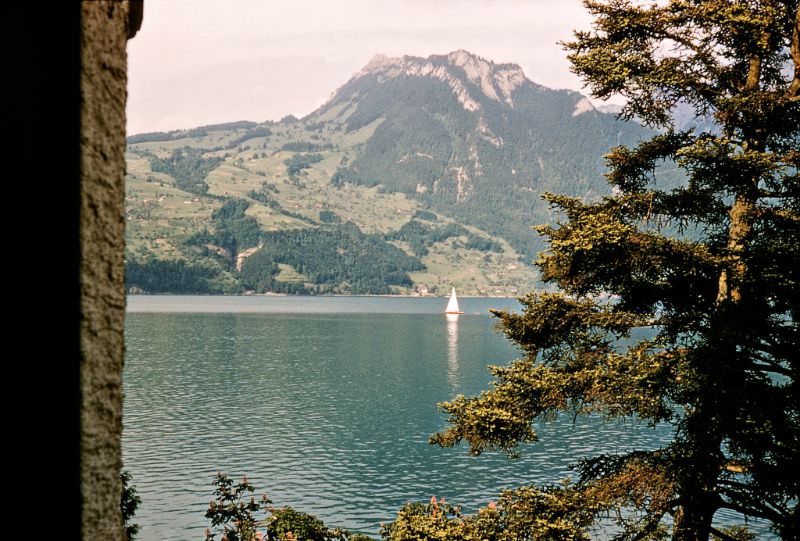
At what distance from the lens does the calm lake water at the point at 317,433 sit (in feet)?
137

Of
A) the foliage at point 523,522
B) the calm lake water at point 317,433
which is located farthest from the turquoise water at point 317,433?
the foliage at point 523,522

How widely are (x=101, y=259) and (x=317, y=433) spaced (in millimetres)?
59888

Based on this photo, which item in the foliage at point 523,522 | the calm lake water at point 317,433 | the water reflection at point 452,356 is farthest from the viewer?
the water reflection at point 452,356

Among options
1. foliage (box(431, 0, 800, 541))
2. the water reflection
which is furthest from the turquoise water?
foliage (box(431, 0, 800, 541))

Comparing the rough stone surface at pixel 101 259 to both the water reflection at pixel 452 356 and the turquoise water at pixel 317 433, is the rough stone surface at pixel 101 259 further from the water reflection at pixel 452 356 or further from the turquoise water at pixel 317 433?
the water reflection at pixel 452 356

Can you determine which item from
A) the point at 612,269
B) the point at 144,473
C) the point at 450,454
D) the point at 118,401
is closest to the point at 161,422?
the point at 144,473

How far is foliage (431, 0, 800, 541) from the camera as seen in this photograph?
1122 centimetres

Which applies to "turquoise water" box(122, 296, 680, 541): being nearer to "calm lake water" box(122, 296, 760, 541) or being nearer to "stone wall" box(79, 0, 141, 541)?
"calm lake water" box(122, 296, 760, 541)

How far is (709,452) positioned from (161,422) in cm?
5709

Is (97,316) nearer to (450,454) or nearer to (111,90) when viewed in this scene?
(111,90)

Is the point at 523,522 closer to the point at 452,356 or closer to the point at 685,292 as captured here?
the point at 685,292

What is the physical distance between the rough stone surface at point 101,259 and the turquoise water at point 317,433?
20.2 m

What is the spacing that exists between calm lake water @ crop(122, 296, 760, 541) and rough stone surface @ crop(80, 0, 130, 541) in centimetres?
3054

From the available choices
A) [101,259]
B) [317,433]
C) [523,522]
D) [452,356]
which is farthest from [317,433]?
[101,259]
